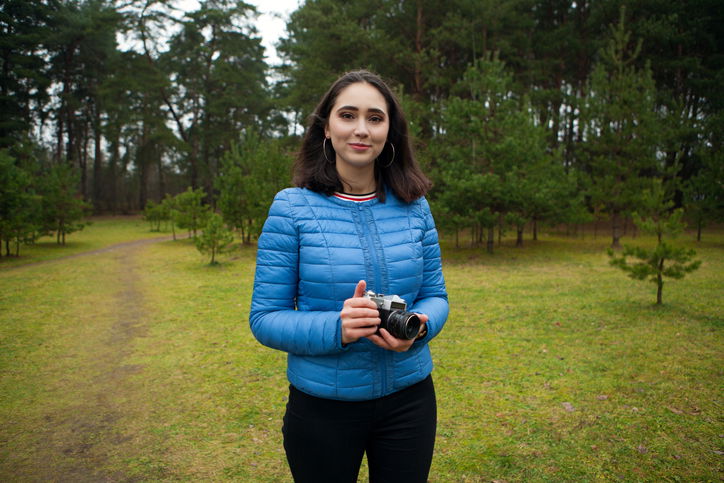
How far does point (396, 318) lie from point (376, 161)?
2.31ft

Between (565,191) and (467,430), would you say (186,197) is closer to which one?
(565,191)

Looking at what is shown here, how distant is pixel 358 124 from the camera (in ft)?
4.85

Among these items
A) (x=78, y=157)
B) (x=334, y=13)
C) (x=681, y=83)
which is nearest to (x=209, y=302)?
(x=334, y=13)

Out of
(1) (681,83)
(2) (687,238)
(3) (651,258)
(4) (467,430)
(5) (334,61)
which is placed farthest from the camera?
(1) (681,83)

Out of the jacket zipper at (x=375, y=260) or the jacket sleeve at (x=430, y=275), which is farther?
the jacket sleeve at (x=430, y=275)

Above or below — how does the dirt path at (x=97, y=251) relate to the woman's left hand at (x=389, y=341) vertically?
below

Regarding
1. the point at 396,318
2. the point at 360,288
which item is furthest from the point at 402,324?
the point at 360,288

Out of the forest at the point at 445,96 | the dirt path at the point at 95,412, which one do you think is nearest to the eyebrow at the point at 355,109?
the dirt path at the point at 95,412

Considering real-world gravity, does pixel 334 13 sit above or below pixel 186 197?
above

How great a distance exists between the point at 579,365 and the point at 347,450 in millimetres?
4387

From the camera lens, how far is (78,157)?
110ft

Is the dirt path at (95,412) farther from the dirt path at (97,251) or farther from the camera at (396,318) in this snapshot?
the dirt path at (97,251)

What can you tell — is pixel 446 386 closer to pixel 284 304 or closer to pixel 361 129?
pixel 284 304

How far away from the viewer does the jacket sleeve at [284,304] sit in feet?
4.42
